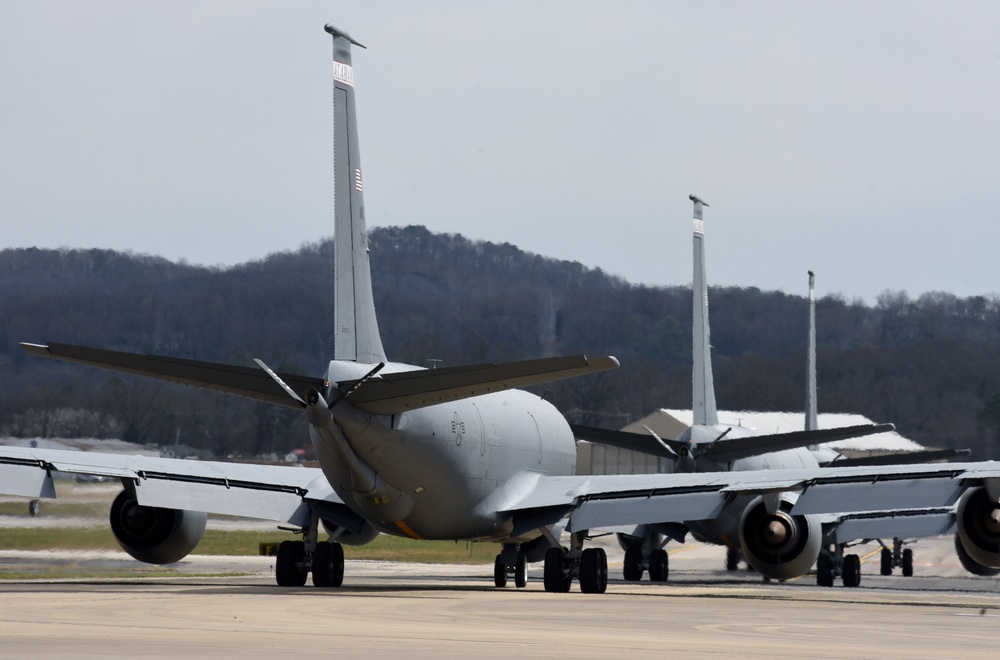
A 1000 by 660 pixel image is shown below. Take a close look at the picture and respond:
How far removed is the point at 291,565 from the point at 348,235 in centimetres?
577

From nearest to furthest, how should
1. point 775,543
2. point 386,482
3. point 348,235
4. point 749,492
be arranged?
point 348,235 < point 386,482 < point 749,492 < point 775,543

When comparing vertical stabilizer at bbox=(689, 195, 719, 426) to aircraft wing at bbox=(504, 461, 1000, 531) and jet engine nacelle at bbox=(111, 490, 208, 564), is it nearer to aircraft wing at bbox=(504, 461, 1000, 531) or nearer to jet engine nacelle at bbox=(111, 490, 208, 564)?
aircraft wing at bbox=(504, 461, 1000, 531)

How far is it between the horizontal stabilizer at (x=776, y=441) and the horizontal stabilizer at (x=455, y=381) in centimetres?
1339

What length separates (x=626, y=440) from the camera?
3725 centimetres

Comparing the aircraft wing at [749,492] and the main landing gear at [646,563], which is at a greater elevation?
the aircraft wing at [749,492]

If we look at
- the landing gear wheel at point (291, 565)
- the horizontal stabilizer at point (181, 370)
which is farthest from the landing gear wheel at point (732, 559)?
the horizontal stabilizer at point (181, 370)

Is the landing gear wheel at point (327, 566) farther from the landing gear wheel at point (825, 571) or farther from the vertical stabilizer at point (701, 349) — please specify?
the landing gear wheel at point (825, 571)

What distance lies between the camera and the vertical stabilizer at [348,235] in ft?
79.8

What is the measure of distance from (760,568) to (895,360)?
2631 inches

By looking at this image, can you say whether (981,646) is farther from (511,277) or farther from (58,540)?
(511,277)

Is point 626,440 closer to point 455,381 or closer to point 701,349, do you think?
point 701,349

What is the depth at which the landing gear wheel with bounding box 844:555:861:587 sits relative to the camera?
1624 inches

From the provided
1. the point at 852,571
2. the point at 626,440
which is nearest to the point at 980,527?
the point at 626,440

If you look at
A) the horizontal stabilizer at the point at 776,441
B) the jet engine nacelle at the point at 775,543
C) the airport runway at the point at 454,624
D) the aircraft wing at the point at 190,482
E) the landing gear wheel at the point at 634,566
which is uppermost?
the horizontal stabilizer at the point at 776,441
